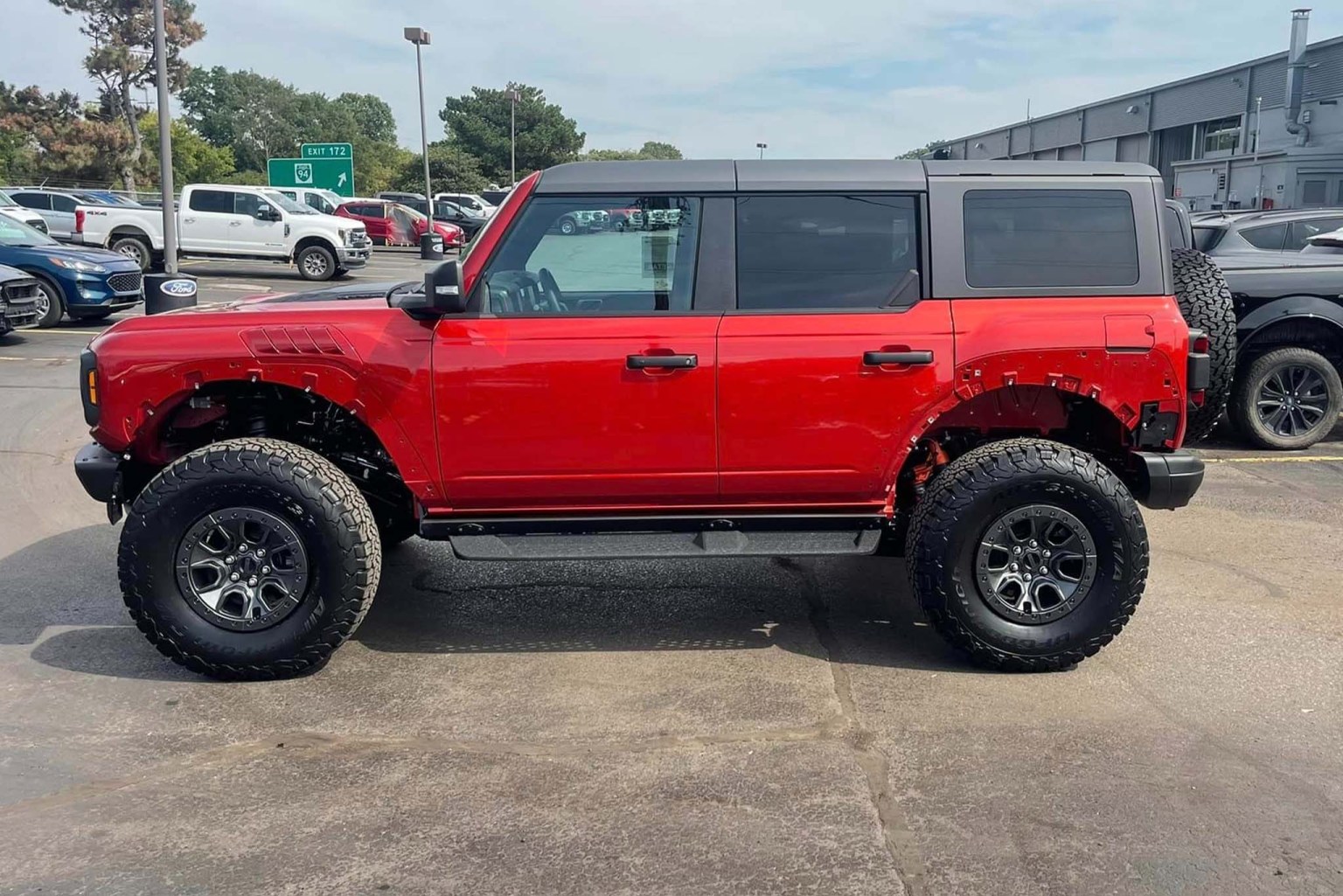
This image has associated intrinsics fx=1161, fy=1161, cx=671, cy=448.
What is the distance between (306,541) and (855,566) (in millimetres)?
2841

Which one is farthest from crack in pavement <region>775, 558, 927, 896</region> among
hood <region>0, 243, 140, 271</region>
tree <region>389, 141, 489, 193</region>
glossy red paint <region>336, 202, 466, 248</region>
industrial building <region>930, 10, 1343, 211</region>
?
tree <region>389, 141, 489, 193</region>

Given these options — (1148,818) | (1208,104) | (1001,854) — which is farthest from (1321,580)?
(1208,104)

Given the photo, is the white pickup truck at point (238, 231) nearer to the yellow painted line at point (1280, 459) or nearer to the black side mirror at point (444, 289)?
the yellow painted line at point (1280, 459)

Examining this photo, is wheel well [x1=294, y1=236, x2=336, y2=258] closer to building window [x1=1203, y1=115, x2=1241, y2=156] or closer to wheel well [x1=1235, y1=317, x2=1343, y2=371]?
wheel well [x1=1235, y1=317, x2=1343, y2=371]

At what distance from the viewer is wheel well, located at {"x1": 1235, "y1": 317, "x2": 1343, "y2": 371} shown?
870cm

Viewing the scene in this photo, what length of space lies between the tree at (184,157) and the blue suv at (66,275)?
5341 centimetres

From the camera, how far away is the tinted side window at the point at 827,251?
177 inches

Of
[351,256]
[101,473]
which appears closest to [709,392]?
[101,473]

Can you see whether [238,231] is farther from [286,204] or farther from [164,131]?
[164,131]

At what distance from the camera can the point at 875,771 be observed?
373cm

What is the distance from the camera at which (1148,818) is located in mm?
3428

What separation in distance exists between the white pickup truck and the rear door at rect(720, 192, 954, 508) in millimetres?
20662

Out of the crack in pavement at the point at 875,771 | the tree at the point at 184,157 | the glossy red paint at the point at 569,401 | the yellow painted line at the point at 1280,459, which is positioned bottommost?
the crack in pavement at the point at 875,771

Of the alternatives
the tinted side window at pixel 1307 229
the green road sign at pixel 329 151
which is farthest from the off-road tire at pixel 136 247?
the tinted side window at pixel 1307 229
